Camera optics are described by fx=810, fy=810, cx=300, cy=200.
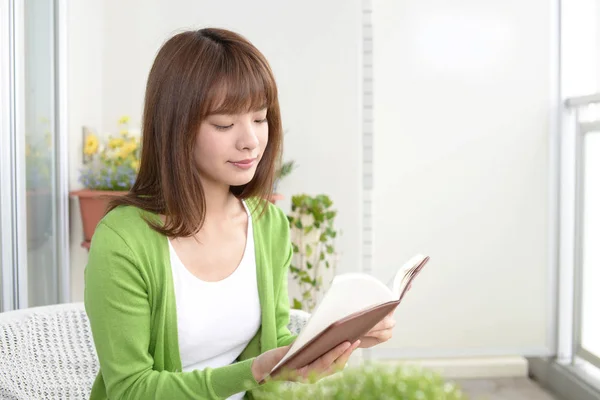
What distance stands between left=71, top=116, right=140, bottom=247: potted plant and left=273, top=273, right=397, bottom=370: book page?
164 cm

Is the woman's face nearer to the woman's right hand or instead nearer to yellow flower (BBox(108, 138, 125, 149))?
the woman's right hand

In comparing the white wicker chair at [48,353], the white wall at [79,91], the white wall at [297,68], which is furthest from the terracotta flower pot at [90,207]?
the white wicker chair at [48,353]

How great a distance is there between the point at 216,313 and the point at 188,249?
116mm

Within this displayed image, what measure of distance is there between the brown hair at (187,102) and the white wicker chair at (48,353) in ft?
1.34

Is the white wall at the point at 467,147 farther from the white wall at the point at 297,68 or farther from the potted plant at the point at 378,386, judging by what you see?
the potted plant at the point at 378,386

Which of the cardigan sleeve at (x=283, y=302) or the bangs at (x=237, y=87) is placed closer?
the bangs at (x=237, y=87)

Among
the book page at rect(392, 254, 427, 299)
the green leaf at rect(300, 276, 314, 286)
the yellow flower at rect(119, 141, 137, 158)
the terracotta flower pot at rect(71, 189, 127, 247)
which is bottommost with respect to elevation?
the green leaf at rect(300, 276, 314, 286)

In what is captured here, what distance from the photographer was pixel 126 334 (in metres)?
1.26

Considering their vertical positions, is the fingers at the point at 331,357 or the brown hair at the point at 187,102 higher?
the brown hair at the point at 187,102

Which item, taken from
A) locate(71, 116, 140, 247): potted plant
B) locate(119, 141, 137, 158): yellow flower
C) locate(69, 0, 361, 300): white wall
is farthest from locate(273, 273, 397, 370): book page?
locate(69, 0, 361, 300): white wall

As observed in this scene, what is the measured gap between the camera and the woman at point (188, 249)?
125 centimetres

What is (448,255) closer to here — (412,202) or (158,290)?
(412,202)

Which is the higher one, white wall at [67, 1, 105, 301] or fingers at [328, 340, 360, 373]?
white wall at [67, 1, 105, 301]

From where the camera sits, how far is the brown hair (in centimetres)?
125
